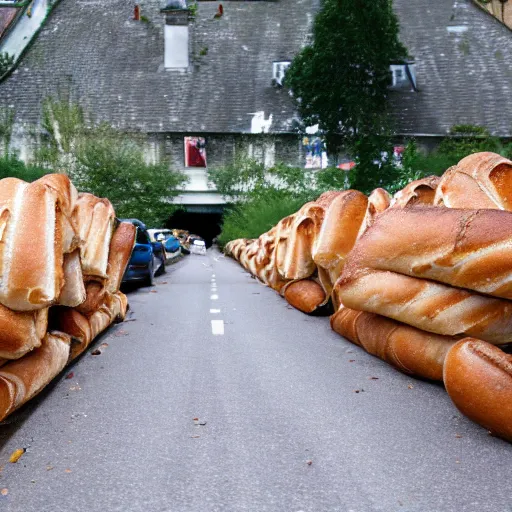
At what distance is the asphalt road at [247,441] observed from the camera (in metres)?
2.93

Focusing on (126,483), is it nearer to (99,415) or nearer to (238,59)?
(99,415)

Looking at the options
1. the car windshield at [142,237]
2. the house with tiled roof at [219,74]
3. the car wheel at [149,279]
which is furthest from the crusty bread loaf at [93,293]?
the house with tiled roof at [219,74]

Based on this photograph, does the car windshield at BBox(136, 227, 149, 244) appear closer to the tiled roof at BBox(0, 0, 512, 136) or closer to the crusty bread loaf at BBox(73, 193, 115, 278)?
the crusty bread loaf at BBox(73, 193, 115, 278)

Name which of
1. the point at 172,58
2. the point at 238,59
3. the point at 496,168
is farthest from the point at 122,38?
the point at 496,168

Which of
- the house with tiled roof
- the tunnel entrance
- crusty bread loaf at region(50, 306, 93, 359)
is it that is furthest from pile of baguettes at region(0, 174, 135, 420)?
the tunnel entrance

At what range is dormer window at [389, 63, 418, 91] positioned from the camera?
43500mm

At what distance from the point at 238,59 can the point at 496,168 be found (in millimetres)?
42160

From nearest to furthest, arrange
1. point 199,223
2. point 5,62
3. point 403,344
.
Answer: point 403,344 → point 5,62 → point 199,223

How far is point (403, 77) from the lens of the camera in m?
43.8

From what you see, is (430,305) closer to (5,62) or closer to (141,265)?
(141,265)

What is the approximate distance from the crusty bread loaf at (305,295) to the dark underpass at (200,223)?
44.0 metres

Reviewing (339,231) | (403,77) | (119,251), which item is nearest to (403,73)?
(403,77)

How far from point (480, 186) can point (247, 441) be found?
3087 millimetres

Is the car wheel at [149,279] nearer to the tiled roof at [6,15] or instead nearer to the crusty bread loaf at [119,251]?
the crusty bread loaf at [119,251]
